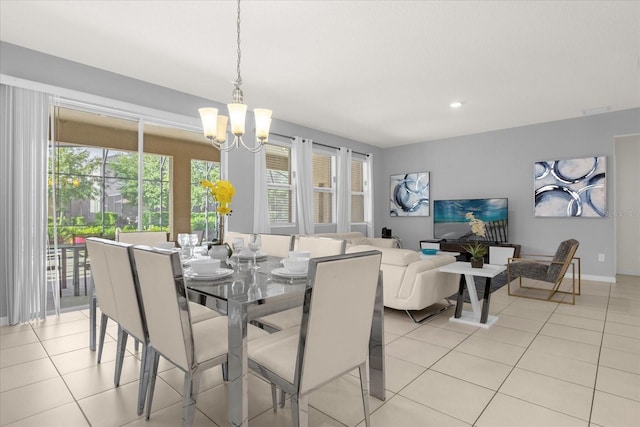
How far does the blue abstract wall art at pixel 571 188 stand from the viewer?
16.4 feet

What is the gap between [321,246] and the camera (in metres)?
2.45

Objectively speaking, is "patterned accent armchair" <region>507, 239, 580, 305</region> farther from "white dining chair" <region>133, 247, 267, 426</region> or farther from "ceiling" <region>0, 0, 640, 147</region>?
"white dining chair" <region>133, 247, 267, 426</region>

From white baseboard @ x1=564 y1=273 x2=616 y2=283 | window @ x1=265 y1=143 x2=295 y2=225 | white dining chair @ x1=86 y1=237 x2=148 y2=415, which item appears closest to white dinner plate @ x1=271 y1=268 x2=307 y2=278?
white dining chair @ x1=86 y1=237 x2=148 y2=415

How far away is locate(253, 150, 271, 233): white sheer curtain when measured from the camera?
16.3ft

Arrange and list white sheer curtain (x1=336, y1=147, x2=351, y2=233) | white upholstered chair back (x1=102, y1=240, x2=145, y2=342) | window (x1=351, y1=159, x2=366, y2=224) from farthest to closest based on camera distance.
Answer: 1. window (x1=351, y1=159, x2=366, y2=224)
2. white sheer curtain (x1=336, y1=147, x2=351, y2=233)
3. white upholstered chair back (x1=102, y1=240, x2=145, y2=342)

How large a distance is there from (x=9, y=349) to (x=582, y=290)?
20.3ft

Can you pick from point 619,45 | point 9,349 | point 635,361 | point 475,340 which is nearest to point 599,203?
point 619,45

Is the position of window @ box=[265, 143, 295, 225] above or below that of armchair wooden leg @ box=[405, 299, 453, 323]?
above

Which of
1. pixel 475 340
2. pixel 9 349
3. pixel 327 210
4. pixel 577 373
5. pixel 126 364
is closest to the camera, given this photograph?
pixel 577 373

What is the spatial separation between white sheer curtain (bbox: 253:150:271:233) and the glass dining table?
2.98 metres

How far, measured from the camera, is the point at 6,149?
2.99 meters

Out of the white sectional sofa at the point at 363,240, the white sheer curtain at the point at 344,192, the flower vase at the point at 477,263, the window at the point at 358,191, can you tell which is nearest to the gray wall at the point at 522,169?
the window at the point at 358,191

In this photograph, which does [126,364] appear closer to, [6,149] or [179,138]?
[6,149]

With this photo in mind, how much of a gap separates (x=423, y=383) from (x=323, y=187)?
466 centimetres
